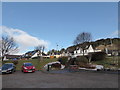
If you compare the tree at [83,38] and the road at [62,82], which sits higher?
the tree at [83,38]

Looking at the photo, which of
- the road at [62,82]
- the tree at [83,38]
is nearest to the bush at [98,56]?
the tree at [83,38]

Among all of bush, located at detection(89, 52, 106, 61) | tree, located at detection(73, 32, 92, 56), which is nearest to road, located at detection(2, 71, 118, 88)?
bush, located at detection(89, 52, 106, 61)

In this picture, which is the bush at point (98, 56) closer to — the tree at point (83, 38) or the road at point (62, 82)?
the tree at point (83, 38)

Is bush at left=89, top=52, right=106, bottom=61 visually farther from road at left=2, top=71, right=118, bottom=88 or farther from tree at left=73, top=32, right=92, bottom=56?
road at left=2, top=71, right=118, bottom=88

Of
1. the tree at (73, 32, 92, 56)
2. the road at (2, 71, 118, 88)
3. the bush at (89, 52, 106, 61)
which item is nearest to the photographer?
the road at (2, 71, 118, 88)

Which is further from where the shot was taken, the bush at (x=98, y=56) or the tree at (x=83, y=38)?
the tree at (x=83, y=38)

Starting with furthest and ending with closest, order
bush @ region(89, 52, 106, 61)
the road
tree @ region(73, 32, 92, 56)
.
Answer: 1. tree @ region(73, 32, 92, 56)
2. bush @ region(89, 52, 106, 61)
3. the road

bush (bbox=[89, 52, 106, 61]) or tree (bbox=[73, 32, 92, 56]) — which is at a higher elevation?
tree (bbox=[73, 32, 92, 56])

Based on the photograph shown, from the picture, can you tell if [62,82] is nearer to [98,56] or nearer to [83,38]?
[98,56]

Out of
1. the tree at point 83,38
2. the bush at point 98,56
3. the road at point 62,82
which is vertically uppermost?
the tree at point 83,38

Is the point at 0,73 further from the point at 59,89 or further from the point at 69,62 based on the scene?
the point at 69,62

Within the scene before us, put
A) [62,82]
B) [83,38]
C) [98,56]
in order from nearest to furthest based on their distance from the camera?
[62,82] < [98,56] < [83,38]

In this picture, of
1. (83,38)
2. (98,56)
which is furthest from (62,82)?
(83,38)

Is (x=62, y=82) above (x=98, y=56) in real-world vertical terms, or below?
below
